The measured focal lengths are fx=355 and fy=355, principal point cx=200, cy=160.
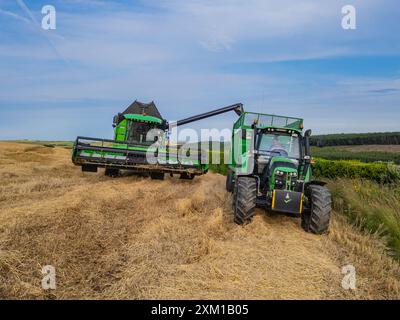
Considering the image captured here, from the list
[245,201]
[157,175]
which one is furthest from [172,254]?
[157,175]

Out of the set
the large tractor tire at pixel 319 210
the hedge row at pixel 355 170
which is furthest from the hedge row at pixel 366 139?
the large tractor tire at pixel 319 210

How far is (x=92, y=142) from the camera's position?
11281mm

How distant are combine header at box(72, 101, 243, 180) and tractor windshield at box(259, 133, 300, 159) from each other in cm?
458

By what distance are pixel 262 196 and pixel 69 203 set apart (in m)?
3.72

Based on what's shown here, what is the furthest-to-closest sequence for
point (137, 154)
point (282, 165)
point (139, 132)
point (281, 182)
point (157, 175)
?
point (139, 132) < point (157, 175) < point (137, 154) < point (282, 165) < point (281, 182)

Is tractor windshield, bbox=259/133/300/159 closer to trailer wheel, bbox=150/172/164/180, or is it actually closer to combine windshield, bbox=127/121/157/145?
trailer wheel, bbox=150/172/164/180

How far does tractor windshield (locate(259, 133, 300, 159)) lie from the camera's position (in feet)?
24.6

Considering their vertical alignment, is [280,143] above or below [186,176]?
above

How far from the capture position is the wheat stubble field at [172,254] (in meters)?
3.81

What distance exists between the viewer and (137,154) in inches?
448

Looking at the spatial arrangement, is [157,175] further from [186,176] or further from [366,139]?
[366,139]

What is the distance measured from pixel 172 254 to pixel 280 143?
384 cm

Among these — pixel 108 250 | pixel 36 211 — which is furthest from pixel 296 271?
pixel 36 211
